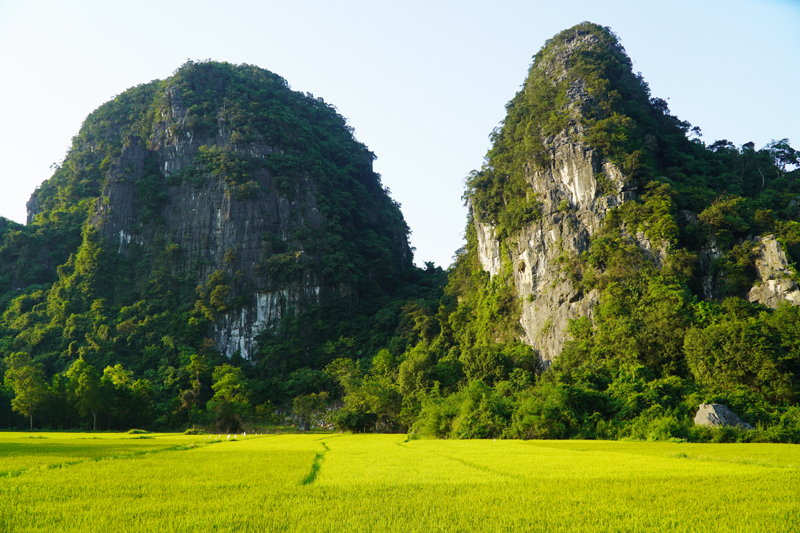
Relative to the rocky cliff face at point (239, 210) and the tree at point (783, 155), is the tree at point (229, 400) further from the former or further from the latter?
the tree at point (783, 155)

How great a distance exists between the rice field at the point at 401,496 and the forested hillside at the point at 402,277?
1568 cm

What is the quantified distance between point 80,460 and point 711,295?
127ft

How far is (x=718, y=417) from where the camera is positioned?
74.4 ft

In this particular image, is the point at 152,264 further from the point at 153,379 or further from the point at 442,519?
the point at 442,519

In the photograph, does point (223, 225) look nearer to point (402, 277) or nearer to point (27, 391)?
point (402, 277)

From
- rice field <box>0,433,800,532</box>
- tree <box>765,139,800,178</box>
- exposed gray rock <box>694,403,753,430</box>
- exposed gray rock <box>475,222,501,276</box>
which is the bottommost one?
exposed gray rock <box>694,403,753,430</box>

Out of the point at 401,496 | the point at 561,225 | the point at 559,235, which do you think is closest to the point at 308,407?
the point at 559,235

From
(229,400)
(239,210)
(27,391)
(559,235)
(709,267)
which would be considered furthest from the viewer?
(239,210)

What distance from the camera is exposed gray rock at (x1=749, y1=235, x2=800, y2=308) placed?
31.1 m

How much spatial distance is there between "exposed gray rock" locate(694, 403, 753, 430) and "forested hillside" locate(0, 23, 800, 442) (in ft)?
3.22

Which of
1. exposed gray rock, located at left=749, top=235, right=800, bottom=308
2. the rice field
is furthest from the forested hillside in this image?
the rice field

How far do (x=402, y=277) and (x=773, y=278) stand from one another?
50594mm

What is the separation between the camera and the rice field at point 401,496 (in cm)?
595

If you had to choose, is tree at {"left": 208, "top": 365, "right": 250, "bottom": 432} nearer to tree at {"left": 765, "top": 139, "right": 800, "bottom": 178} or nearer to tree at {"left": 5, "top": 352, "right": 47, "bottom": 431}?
tree at {"left": 5, "top": 352, "right": 47, "bottom": 431}
